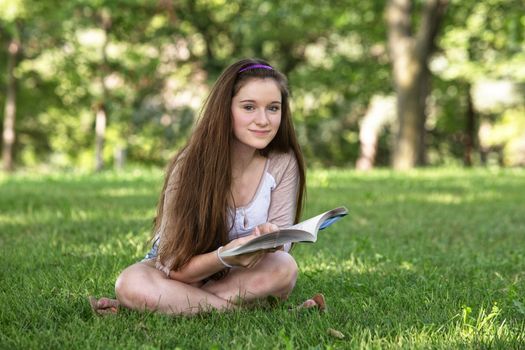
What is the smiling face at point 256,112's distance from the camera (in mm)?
3797

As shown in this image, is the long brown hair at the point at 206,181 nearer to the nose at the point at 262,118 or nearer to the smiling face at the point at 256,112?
the smiling face at the point at 256,112

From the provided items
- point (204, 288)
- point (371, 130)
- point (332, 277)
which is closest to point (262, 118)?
point (204, 288)

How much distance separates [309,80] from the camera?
79.9 feet

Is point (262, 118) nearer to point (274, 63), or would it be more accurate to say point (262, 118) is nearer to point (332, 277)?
point (332, 277)

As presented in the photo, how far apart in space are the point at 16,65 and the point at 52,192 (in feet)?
53.2

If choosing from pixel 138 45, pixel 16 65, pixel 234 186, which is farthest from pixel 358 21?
pixel 234 186

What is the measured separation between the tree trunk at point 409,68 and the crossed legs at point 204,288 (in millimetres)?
→ 14318

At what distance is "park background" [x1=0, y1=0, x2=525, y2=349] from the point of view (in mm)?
3514

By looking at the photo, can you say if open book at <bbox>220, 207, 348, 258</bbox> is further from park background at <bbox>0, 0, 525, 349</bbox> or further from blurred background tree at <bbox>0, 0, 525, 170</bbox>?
blurred background tree at <bbox>0, 0, 525, 170</bbox>

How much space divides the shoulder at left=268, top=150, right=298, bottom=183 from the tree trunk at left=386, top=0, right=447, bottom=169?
14021mm

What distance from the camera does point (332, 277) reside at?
4.73m

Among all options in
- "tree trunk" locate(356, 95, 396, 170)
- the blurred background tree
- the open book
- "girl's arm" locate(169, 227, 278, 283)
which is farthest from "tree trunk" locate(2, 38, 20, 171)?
the open book

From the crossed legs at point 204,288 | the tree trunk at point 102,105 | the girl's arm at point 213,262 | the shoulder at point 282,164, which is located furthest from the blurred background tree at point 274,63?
the girl's arm at point 213,262

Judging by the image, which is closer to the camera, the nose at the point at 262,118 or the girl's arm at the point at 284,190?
the nose at the point at 262,118
